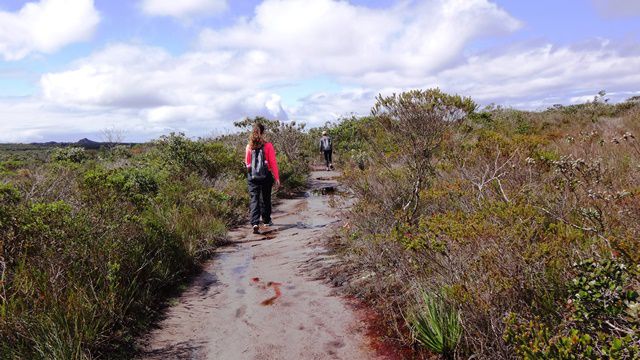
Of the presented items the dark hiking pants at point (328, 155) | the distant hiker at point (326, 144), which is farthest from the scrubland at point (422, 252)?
the dark hiking pants at point (328, 155)

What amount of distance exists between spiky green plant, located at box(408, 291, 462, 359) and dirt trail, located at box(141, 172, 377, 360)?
0.48 meters

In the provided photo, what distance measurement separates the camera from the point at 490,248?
3262 millimetres

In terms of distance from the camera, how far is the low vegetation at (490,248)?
2.37 meters

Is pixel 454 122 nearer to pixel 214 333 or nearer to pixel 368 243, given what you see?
pixel 368 243

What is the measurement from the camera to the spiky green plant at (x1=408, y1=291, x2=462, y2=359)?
3529 mm

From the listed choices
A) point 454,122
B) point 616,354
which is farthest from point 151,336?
point 454,122

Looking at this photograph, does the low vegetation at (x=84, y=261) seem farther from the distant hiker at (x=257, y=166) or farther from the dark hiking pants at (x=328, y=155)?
the dark hiking pants at (x=328, y=155)

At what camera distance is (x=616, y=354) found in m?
2.00

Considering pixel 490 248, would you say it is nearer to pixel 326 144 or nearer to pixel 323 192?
pixel 323 192

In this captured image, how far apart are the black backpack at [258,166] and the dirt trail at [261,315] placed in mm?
1402

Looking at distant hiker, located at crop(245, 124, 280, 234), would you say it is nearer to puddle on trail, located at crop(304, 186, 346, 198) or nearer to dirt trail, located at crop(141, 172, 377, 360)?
dirt trail, located at crop(141, 172, 377, 360)

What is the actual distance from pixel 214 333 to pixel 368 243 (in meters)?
1.93

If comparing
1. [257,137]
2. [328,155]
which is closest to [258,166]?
[257,137]

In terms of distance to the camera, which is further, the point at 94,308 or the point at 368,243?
the point at 368,243
